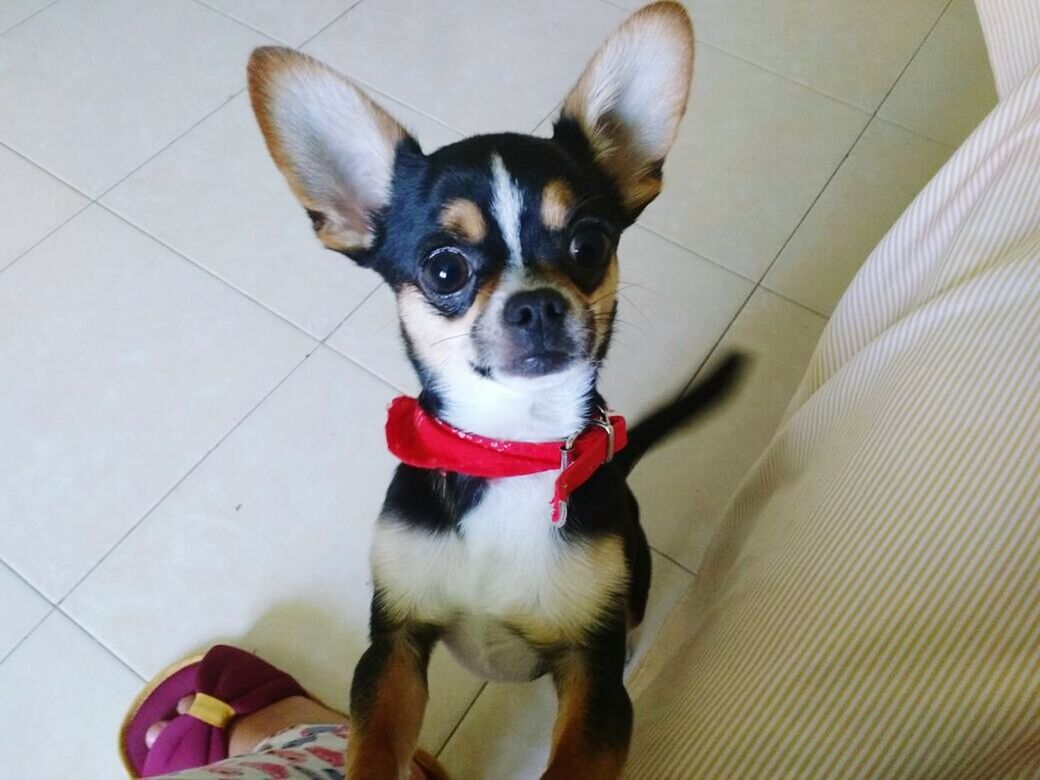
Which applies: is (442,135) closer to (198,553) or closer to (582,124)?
(582,124)

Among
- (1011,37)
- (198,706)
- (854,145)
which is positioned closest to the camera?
(1011,37)

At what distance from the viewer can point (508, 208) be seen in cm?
90

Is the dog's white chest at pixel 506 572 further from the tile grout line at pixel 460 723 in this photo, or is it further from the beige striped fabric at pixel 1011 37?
the beige striped fabric at pixel 1011 37

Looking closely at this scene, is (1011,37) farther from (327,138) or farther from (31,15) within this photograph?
(31,15)

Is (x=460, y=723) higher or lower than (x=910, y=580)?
lower

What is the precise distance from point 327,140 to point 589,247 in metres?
0.34

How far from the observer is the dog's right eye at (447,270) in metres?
0.92

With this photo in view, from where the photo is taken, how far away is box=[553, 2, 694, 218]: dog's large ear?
90 centimetres

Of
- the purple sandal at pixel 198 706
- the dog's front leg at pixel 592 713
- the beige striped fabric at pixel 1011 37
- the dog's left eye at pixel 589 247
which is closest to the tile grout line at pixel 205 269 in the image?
the purple sandal at pixel 198 706

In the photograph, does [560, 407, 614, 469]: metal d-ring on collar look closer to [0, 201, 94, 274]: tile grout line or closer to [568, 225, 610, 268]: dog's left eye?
[568, 225, 610, 268]: dog's left eye

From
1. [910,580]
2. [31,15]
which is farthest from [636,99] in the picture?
[31,15]

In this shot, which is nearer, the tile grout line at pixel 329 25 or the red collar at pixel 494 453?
the red collar at pixel 494 453

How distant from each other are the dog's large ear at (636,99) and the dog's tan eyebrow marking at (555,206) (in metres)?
0.13

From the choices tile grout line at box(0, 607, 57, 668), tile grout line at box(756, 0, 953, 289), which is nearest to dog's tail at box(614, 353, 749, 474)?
tile grout line at box(756, 0, 953, 289)
